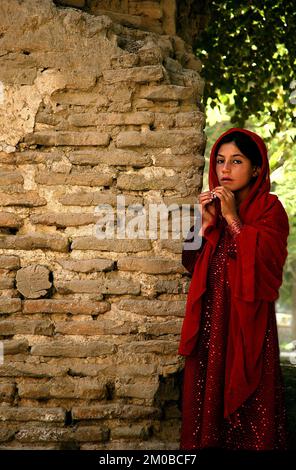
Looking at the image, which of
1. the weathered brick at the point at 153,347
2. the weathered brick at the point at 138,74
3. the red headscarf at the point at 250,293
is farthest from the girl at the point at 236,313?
the weathered brick at the point at 138,74

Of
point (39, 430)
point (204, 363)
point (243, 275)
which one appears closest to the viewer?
point (243, 275)

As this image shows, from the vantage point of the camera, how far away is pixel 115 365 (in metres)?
3.41

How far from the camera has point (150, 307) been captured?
3436mm

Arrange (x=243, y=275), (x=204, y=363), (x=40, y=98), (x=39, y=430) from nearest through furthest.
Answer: (x=243, y=275)
(x=204, y=363)
(x=39, y=430)
(x=40, y=98)

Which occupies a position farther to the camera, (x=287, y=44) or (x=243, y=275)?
(x=287, y=44)

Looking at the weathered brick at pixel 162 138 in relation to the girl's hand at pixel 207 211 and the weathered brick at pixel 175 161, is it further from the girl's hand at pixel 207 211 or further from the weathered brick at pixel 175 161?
the girl's hand at pixel 207 211

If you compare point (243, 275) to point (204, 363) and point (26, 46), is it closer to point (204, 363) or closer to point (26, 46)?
point (204, 363)

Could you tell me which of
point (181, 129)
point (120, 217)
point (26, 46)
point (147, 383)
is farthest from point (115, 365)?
point (26, 46)

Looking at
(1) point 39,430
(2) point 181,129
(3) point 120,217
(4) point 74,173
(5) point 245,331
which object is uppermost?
(2) point 181,129

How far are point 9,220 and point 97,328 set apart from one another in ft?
2.41

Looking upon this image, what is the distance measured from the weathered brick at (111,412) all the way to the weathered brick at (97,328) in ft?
1.21

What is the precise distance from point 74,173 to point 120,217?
0.34 metres

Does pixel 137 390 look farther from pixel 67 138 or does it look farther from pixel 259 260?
pixel 67 138

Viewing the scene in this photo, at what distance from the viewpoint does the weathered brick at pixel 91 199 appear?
349cm
